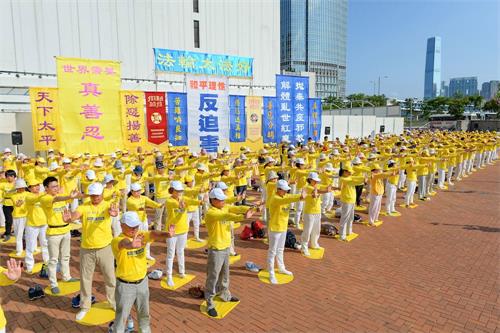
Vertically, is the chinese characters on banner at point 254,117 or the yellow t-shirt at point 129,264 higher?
the chinese characters on banner at point 254,117

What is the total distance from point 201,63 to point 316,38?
99533mm

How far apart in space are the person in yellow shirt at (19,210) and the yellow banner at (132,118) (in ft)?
31.1

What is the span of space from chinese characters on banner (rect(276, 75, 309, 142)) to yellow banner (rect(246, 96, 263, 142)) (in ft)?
3.97

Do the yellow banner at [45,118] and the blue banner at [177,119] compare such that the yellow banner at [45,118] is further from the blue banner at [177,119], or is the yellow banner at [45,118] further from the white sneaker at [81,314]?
the white sneaker at [81,314]

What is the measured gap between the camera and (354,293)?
651cm

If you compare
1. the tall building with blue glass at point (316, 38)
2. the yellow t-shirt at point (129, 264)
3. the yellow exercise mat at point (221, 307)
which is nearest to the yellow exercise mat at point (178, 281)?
the yellow exercise mat at point (221, 307)

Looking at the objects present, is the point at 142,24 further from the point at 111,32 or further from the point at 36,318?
the point at 36,318

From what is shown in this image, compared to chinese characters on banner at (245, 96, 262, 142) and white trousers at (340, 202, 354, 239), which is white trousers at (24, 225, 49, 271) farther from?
chinese characters on banner at (245, 96, 262, 142)

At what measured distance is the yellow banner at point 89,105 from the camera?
14.9 m

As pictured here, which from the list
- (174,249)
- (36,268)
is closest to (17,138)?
(36,268)

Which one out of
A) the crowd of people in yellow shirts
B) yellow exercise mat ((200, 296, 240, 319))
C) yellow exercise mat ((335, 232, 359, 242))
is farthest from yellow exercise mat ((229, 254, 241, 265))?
yellow exercise mat ((335, 232, 359, 242))

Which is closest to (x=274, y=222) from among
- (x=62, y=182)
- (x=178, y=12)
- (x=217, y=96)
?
(x=62, y=182)

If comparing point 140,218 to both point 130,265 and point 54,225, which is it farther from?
point 130,265

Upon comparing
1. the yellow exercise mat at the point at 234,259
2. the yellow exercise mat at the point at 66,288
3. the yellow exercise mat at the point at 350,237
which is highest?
the yellow exercise mat at the point at 66,288
